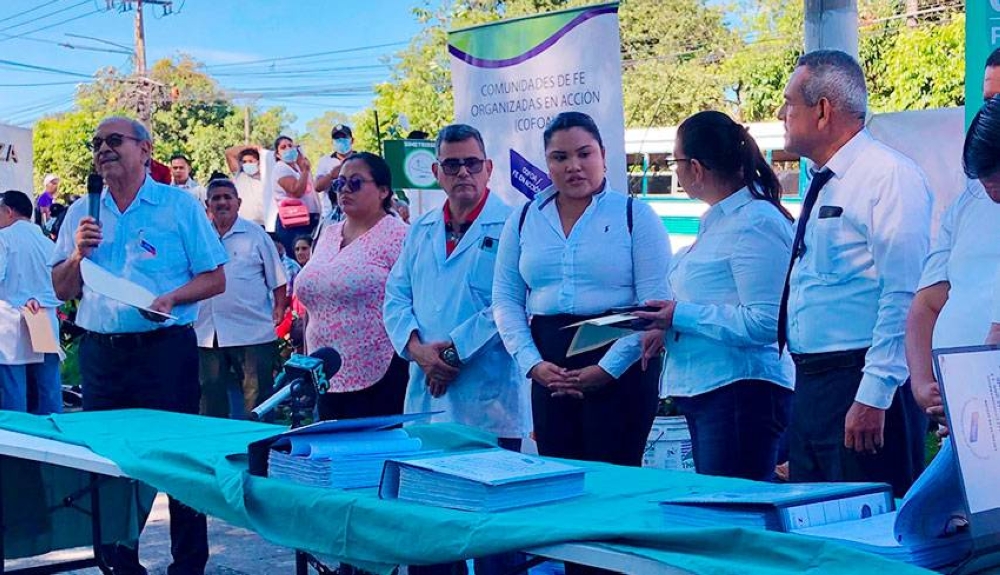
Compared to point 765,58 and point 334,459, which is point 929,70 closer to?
point 765,58

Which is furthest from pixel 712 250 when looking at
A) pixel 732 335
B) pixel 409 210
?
pixel 409 210

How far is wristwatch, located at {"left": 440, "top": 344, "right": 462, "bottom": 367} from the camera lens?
14.0ft

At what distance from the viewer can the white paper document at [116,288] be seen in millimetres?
4246

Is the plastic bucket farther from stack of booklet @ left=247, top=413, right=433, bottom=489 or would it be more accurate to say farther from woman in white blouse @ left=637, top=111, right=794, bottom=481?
stack of booklet @ left=247, top=413, right=433, bottom=489

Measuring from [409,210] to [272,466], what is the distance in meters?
6.83

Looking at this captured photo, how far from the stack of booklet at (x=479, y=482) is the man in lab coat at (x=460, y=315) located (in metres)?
1.68

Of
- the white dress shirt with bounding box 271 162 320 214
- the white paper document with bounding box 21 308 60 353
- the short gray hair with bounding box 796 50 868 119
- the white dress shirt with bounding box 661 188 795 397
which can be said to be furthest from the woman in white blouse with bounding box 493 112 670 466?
the white dress shirt with bounding box 271 162 320 214

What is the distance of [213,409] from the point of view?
7.48m

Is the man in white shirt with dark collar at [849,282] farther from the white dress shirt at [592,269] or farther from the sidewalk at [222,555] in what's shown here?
the sidewalk at [222,555]

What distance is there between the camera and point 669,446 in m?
5.56

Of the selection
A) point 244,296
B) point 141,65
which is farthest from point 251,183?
point 141,65

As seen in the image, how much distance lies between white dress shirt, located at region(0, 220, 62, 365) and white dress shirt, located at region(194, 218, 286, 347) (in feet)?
4.38

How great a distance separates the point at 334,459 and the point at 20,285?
20.5 feet

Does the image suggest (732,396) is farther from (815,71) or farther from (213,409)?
(213,409)
